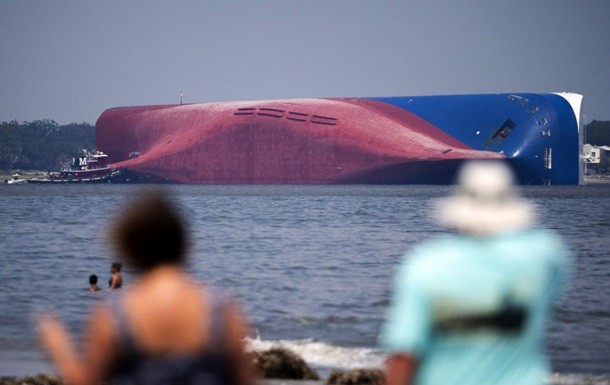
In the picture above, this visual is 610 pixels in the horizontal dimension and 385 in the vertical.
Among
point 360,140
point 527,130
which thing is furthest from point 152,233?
point 360,140

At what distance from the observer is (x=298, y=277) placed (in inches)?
720

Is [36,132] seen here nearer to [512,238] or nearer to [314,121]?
[314,121]

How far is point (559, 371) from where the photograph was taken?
956 centimetres

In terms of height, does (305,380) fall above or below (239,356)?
below

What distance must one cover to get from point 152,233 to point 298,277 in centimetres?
1530

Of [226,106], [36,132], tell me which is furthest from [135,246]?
[36,132]

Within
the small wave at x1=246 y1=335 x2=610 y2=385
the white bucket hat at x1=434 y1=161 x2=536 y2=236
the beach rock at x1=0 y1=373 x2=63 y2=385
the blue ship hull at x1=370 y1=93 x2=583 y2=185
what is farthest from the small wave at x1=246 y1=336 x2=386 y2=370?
the blue ship hull at x1=370 y1=93 x2=583 y2=185

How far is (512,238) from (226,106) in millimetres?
90600

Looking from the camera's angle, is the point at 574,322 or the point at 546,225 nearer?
the point at 574,322

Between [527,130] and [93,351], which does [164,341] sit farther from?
[527,130]

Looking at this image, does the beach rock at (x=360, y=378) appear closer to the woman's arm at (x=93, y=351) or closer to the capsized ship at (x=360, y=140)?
the woman's arm at (x=93, y=351)

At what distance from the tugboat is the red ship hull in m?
1.16

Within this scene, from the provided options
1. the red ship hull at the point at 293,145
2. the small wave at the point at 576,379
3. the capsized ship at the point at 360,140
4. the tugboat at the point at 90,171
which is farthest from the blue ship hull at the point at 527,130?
the small wave at the point at 576,379

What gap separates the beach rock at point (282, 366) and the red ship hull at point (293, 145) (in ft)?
233
